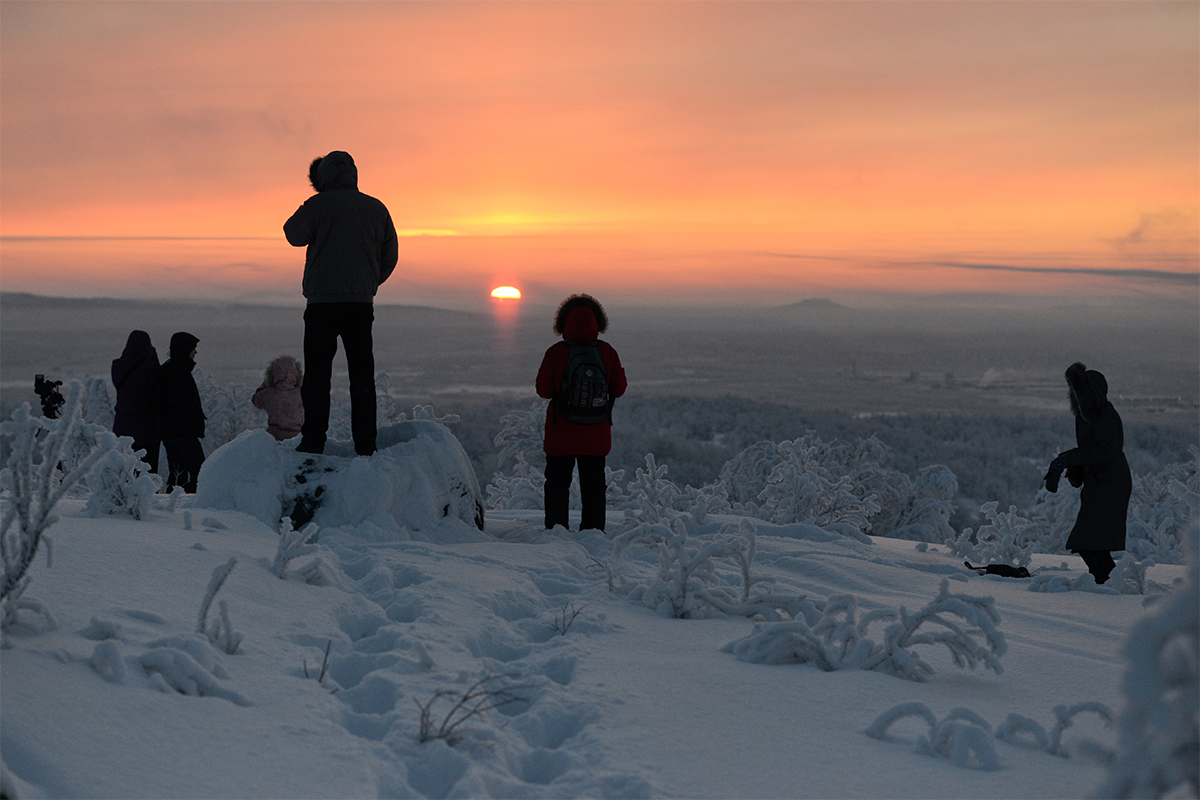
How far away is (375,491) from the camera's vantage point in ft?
20.3

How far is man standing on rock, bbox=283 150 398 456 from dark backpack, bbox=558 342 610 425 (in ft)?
5.02

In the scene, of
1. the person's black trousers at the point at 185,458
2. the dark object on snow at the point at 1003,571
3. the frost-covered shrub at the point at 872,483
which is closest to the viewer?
the dark object on snow at the point at 1003,571

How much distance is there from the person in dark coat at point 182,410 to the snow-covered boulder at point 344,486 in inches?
132

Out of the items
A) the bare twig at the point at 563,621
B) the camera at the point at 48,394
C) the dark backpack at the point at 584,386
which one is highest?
the dark backpack at the point at 584,386

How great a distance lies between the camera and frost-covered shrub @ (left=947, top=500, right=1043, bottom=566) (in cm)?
888

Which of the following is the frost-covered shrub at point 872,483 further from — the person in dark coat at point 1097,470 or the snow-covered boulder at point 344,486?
the snow-covered boulder at point 344,486

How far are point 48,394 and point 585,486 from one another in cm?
775

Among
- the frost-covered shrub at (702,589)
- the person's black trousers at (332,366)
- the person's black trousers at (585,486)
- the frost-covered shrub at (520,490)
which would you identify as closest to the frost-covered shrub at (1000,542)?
the person's black trousers at (585,486)

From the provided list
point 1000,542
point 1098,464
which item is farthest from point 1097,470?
point 1000,542

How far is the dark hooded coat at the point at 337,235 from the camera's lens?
630 centimetres

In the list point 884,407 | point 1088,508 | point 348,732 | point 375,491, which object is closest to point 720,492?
point 1088,508

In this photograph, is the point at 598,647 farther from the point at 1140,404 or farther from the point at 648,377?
the point at 648,377

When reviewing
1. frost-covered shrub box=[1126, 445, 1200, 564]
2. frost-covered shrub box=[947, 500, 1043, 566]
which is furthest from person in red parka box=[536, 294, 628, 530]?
frost-covered shrub box=[1126, 445, 1200, 564]

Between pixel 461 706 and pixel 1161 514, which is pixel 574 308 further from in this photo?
pixel 1161 514
